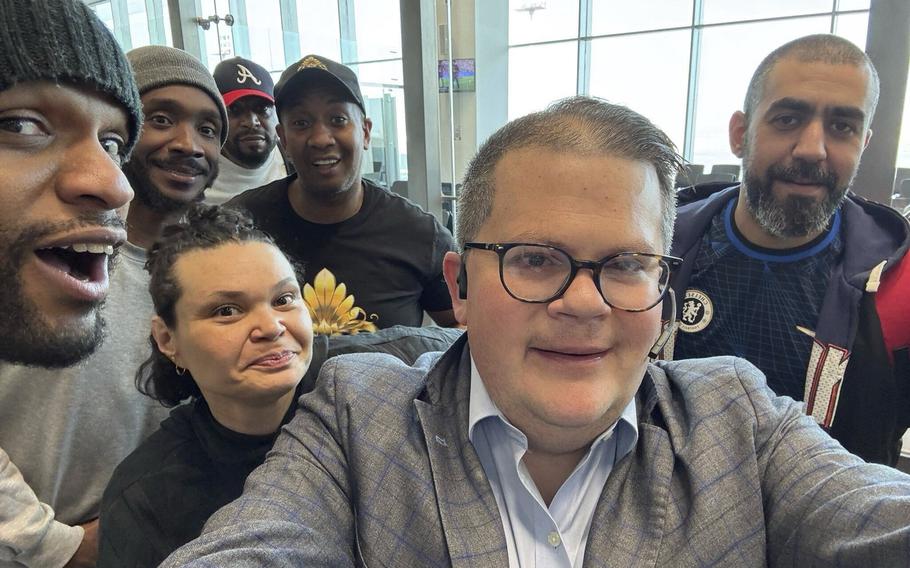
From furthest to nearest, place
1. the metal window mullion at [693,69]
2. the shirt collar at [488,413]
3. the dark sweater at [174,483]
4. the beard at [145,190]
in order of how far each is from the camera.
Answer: the metal window mullion at [693,69] < the beard at [145,190] < the dark sweater at [174,483] < the shirt collar at [488,413]

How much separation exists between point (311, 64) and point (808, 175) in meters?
1.62

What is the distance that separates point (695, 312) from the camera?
163 centimetres

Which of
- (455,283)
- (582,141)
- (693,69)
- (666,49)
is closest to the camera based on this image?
Result: (582,141)

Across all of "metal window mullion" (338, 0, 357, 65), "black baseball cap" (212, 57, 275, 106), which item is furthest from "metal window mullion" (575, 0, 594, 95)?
"black baseball cap" (212, 57, 275, 106)

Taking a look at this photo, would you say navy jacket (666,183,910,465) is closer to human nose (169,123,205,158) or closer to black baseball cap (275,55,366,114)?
black baseball cap (275,55,366,114)

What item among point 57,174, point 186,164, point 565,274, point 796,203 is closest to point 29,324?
point 57,174

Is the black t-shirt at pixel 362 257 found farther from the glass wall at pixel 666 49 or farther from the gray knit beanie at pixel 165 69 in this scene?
the glass wall at pixel 666 49

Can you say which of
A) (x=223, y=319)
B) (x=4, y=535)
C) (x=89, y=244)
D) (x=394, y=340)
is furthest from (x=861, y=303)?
(x=4, y=535)

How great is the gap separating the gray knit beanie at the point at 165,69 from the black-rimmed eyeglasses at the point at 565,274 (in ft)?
4.11

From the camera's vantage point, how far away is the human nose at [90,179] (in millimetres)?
804

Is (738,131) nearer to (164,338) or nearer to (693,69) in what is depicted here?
(164,338)

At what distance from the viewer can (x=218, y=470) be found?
119 cm

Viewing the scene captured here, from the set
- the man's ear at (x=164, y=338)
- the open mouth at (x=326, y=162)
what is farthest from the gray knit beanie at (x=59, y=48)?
the open mouth at (x=326, y=162)

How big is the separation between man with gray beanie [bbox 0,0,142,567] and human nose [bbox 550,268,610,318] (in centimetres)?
73
